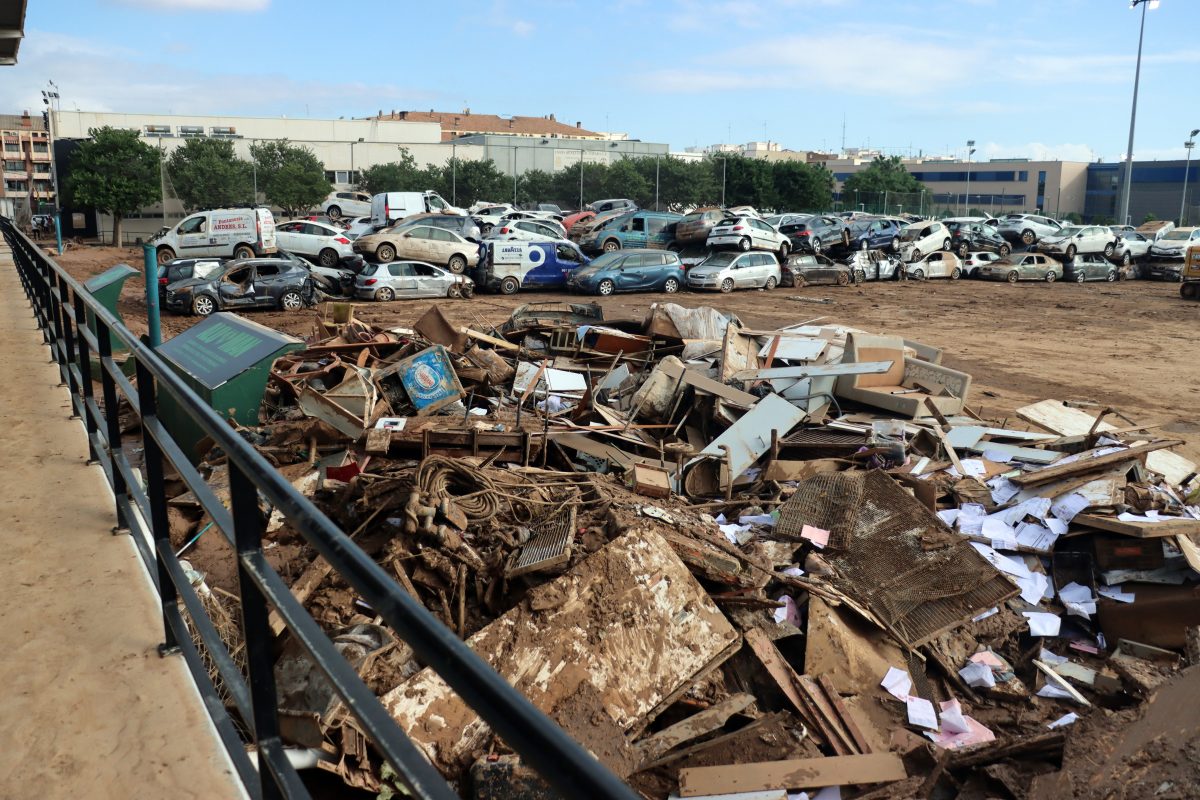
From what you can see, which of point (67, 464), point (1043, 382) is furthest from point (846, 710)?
point (1043, 382)

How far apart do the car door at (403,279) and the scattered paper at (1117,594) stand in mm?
21082

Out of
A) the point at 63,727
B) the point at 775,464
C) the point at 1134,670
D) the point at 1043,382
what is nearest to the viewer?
the point at 63,727

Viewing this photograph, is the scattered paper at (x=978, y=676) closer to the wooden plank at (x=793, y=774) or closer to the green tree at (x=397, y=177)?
the wooden plank at (x=793, y=774)

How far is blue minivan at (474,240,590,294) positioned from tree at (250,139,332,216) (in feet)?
95.0

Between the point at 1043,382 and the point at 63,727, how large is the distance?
17.0 meters

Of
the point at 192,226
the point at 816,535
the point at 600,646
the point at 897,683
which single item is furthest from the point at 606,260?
the point at 600,646

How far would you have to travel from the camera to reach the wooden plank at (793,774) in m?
4.83

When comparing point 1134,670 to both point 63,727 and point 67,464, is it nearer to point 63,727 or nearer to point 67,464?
point 63,727

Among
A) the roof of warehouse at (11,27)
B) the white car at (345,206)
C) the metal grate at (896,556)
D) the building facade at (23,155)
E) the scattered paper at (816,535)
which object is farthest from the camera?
the building facade at (23,155)

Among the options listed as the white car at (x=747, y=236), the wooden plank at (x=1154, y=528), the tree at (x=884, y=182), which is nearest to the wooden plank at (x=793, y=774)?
the wooden plank at (x=1154, y=528)

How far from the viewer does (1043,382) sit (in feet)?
54.7

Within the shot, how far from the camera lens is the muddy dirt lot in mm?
15898

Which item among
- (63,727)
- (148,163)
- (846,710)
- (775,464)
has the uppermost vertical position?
(148,163)

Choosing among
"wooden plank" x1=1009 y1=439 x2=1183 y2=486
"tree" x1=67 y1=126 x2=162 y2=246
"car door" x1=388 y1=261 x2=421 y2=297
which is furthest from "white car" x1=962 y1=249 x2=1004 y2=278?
"tree" x1=67 y1=126 x2=162 y2=246
